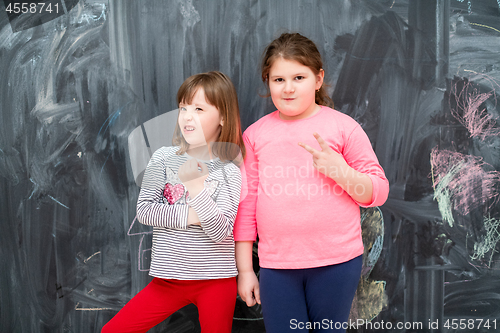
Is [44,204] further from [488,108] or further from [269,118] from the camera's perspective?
[488,108]

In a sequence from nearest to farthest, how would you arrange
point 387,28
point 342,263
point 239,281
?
point 342,263
point 239,281
point 387,28

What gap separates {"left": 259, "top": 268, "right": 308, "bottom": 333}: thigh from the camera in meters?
0.99

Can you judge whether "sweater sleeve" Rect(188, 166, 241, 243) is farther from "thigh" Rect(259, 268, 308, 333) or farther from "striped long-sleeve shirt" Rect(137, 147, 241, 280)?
"thigh" Rect(259, 268, 308, 333)

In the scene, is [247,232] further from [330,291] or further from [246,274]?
[330,291]

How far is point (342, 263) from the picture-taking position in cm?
100

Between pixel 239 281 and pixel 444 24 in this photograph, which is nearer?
pixel 239 281

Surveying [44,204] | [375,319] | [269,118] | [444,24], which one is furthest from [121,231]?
[444,24]

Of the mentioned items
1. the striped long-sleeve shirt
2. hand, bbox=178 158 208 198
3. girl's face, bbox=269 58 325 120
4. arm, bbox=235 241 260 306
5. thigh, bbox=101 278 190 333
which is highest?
girl's face, bbox=269 58 325 120

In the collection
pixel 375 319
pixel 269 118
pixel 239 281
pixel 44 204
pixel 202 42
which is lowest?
pixel 375 319

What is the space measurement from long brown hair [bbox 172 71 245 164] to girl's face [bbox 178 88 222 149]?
0.01 metres

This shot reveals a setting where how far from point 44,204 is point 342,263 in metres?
1.12

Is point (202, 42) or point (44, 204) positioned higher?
point (202, 42)

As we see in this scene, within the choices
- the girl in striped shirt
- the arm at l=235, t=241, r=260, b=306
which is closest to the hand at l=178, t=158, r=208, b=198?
the girl in striped shirt

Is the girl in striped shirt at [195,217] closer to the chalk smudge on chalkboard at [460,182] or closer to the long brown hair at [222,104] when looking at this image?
the long brown hair at [222,104]
